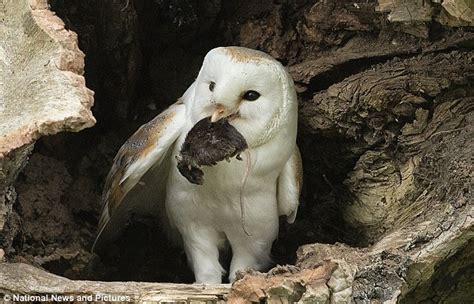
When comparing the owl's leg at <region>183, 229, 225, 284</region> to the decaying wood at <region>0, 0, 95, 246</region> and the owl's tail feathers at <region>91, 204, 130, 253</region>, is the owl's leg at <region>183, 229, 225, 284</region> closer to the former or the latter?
the owl's tail feathers at <region>91, 204, 130, 253</region>

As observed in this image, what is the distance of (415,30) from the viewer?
7.85 ft

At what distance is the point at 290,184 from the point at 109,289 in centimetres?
73

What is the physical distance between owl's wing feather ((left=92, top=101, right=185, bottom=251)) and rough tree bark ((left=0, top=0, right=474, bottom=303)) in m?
0.40

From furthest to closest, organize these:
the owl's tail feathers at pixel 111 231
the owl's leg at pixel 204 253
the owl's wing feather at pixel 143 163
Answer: the owl's tail feathers at pixel 111 231 < the owl's leg at pixel 204 253 < the owl's wing feather at pixel 143 163

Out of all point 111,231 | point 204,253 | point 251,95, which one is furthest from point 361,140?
point 111,231

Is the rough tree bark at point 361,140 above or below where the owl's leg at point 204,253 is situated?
above

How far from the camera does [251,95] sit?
2.20 metres

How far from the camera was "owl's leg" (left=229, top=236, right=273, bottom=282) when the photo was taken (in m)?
2.45

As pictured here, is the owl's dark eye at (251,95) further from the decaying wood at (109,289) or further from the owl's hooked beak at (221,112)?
the decaying wood at (109,289)

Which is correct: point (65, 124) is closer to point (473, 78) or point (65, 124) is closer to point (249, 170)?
point (249, 170)

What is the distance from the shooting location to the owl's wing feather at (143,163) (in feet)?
7.54

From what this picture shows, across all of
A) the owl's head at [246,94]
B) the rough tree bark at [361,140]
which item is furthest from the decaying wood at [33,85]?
the owl's head at [246,94]
